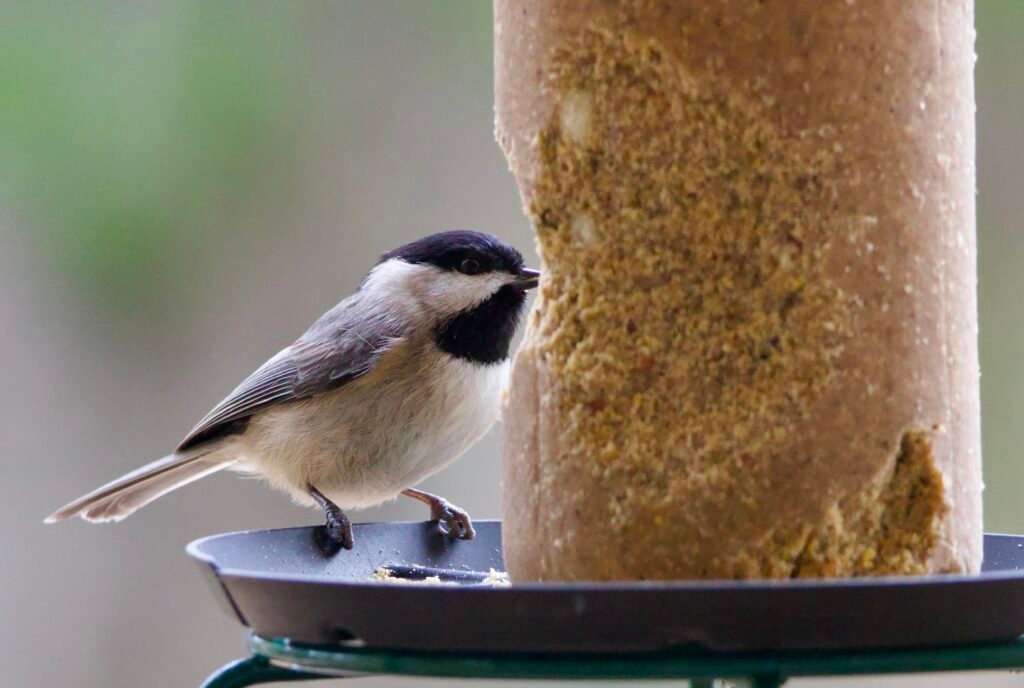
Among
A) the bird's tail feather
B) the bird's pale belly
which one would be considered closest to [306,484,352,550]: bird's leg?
the bird's pale belly

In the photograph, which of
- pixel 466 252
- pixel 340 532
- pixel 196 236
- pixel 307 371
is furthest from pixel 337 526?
pixel 196 236

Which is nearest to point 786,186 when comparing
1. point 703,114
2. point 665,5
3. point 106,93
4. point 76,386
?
point 703,114

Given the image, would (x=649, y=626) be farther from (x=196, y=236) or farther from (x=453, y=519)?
(x=196, y=236)

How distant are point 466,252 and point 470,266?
0.03 meters

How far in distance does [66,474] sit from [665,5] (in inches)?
135

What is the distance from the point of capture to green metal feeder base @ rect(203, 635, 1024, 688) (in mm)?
1400

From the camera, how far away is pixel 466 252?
296 cm

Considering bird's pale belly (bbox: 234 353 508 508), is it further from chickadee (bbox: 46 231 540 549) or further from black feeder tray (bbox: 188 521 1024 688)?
black feeder tray (bbox: 188 521 1024 688)

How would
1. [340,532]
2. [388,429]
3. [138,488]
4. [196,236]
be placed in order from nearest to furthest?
[340,532] < [388,429] < [138,488] < [196,236]

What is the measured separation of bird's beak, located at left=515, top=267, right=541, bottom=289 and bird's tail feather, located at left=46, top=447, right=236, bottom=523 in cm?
95

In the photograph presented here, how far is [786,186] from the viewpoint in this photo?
5.31 ft

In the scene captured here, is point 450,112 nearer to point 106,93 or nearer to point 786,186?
point 106,93

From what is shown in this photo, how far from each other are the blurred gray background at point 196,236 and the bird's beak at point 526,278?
1.63 meters

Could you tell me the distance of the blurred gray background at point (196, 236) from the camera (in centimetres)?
417
